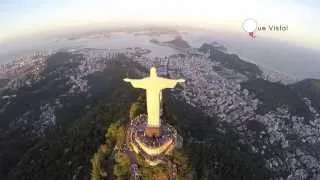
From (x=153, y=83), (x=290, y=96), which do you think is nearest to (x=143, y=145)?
(x=153, y=83)

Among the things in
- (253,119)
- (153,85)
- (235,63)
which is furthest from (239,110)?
(153,85)

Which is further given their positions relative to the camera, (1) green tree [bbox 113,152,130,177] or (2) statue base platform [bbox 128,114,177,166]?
(1) green tree [bbox 113,152,130,177]

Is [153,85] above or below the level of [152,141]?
above

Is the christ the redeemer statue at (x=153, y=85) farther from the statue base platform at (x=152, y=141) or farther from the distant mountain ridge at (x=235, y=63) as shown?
the distant mountain ridge at (x=235, y=63)

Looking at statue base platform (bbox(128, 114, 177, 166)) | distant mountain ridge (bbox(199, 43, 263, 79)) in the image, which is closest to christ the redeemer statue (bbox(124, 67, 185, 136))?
statue base platform (bbox(128, 114, 177, 166))

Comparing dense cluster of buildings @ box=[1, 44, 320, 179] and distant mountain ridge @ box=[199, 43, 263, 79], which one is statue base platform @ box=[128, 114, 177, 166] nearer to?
dense cluster of buildings @ box=[1, 44, 320, 179]

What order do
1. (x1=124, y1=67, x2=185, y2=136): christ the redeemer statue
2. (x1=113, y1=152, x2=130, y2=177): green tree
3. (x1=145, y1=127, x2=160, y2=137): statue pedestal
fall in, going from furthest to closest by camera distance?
1. (x1=113, y1=152, x2=130, y2=177): green tree
2. (x1=145, y1=127, x2=160, y2=137): statue pedestal
3. (x1=124, y1=67, x2=185, y2=136): christ the redeemer statue

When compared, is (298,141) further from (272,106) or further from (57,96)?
(57,96)

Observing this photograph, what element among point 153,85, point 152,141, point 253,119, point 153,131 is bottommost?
point 253,119

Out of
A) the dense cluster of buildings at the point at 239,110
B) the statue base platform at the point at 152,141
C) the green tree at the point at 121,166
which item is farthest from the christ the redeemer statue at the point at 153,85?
the dense cluster of buildings at the point at 239,110

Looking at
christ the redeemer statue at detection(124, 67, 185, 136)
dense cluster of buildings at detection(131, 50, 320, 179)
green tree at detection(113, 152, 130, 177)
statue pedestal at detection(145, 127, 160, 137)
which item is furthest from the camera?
dense cluster of buildings at detection(131, 50, 320, 179)

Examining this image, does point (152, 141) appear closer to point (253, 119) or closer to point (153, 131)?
point (153, 131)
